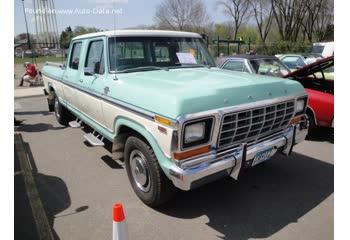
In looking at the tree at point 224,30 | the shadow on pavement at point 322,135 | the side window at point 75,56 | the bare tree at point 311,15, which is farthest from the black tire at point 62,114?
the tree at point 224,30

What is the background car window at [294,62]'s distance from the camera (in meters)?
12.2

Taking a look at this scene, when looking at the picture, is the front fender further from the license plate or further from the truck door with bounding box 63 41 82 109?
the truck door with bounding box 63 41 82 109

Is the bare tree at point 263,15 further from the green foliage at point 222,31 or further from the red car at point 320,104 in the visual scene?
the red car at point 320,104

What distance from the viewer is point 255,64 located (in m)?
7.43

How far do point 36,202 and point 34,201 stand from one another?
47mm

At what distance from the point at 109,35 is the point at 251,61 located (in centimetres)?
451

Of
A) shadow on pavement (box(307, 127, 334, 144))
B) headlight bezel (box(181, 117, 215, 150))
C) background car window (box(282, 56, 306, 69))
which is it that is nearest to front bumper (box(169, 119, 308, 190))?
headlight bezel (box(181, 117, 215, 150))

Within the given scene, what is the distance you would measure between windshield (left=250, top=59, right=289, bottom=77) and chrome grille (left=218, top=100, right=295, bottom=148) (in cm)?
416

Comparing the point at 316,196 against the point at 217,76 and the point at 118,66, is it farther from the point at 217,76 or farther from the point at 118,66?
the point at 118,66

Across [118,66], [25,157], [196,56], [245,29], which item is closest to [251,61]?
[196,56]

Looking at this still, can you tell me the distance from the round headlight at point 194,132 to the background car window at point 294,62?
10.8 meters

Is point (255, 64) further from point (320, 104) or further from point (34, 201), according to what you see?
point (34, 201)

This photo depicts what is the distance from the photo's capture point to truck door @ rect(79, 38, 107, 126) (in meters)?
4.11

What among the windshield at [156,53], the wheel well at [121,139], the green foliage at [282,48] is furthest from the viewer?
the green foliage at [282,48]
